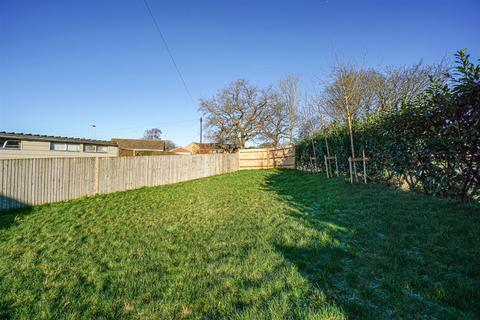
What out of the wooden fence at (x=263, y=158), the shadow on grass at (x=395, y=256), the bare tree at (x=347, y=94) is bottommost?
the shadow on grass at (x=395, y=256)

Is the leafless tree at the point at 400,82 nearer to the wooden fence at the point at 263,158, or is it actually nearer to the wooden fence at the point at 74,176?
the wooden fence at the point at 263,158

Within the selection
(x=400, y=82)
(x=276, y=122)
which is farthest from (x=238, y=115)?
(x=400, y=82)

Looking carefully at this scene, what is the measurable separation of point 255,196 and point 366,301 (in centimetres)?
479

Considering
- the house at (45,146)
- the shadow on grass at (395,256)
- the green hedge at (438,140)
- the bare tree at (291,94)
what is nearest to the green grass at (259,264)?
the shadow on grass at (395,256)

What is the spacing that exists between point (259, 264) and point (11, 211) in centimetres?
744

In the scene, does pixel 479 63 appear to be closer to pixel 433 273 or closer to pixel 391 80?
pixel 433 273

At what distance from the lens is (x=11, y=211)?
18.8ft

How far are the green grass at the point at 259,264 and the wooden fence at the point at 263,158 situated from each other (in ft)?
37.1

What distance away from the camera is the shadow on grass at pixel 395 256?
5.32ft

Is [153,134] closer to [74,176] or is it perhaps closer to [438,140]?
[74,176]

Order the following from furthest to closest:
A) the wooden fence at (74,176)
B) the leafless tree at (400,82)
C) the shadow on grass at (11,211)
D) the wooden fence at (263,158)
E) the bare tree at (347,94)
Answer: the wooden fence at (263,158) → the leafless tree at (400,82) → the bare tree at (347,94) → the wooden fence at (74,176) → the shadow on grass at (11,211)

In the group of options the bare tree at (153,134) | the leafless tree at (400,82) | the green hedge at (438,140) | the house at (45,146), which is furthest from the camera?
the bare tree at (153,134)

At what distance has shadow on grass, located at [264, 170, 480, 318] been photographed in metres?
1.62

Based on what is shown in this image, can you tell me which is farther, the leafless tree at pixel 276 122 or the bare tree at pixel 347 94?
the leafless tree at pixel 276 122
